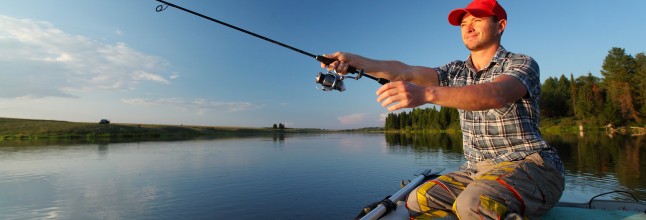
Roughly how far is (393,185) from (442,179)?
1343 cm

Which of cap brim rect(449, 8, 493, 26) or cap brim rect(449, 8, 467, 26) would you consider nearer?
cap brim rect(449, 8, 493, 26)

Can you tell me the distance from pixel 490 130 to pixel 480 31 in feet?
4.10

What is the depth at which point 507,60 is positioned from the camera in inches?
154

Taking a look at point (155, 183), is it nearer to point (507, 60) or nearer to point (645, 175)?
point (507, 60)

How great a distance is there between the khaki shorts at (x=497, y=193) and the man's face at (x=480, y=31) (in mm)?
1490

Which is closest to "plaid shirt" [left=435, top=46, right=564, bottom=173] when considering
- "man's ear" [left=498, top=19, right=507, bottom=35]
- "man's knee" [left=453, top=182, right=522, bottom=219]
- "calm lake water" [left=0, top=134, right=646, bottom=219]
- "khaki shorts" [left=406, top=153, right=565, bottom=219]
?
"khaki shorts" [left=406, top=153, right=565, bottom=219]

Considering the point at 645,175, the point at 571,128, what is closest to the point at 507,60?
the point at 645,175

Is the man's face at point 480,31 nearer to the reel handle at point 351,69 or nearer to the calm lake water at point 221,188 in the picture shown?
the reel handle at point 351,69

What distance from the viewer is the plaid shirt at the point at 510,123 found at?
3557mm

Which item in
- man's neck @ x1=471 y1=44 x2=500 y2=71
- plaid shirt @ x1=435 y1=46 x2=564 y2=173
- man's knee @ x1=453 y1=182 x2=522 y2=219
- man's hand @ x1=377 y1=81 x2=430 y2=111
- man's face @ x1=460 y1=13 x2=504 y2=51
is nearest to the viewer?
man's hand @ x1=377 y1=81 x2=430 y2=111

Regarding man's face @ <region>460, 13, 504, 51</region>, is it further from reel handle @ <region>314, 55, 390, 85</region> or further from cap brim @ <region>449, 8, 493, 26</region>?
reel handle @ <region>314, 55, 390, 85</region>

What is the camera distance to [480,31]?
4.21m

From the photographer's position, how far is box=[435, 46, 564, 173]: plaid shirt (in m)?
3.56

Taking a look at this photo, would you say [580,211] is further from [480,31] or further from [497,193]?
[480,31]
